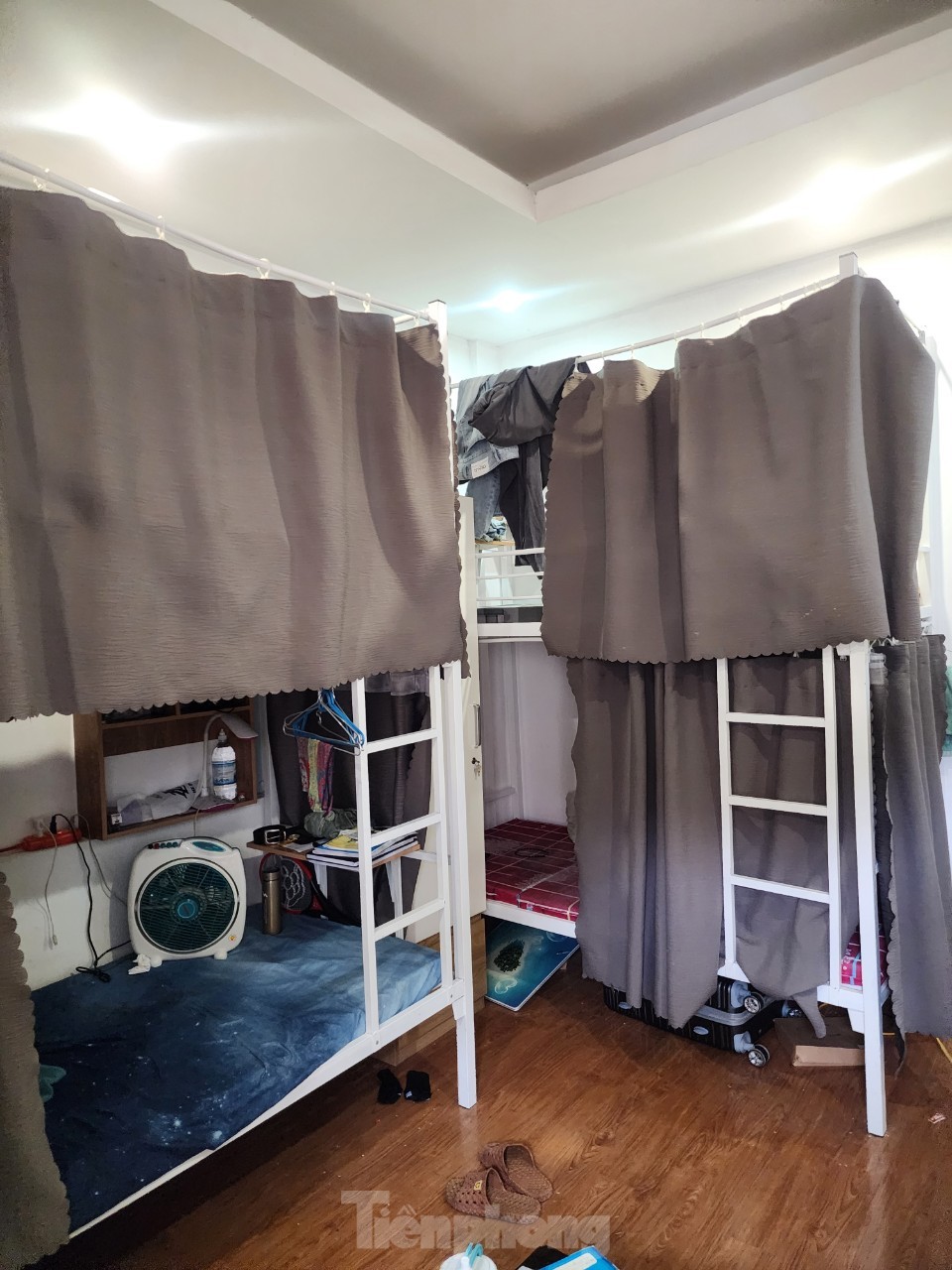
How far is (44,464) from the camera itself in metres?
1.37

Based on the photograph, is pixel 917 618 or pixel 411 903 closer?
pixel 917 618

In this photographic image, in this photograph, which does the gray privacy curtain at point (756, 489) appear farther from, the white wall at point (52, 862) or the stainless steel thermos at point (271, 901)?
the white wall at point (52, 862)

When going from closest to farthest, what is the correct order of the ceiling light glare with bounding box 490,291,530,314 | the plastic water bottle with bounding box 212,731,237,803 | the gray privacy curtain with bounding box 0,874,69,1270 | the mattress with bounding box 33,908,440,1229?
the gray privacy curtain with bounding box 0,874,69,1270
the mattress with bounding box 33,908,440,1229
the plastic water bottle with bounding box 212,731,237,803
the ceiling light glare with bounding box 490,291,530,314

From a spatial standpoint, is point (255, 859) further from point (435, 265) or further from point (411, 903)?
point (435, 265)

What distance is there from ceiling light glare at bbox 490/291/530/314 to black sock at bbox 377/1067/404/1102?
3.19 metres

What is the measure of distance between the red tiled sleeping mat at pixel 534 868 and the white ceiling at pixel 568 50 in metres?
2.76

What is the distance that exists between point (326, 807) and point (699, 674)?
4.73ft

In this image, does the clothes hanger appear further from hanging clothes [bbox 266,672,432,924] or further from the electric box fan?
the electric box fan

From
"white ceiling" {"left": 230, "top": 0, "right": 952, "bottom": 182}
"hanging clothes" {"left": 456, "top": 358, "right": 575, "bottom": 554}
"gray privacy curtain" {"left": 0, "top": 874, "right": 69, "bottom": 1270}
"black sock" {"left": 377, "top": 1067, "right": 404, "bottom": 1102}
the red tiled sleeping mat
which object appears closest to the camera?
"gray privacy curtain" {"left": 0, "top": 874, "right": 69, "bottom": 1270}

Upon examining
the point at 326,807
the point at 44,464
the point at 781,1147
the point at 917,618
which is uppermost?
the point at 44,464

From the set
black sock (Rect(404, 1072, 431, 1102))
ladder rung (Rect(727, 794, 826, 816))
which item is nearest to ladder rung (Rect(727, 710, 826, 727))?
ladder rung (Rect(727, 794, 826, 816))

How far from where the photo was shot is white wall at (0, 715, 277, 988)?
238 centimetres

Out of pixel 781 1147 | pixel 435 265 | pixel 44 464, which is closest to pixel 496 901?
pixel 781 1147

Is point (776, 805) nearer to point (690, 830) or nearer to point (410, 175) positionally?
point (690, 830)
